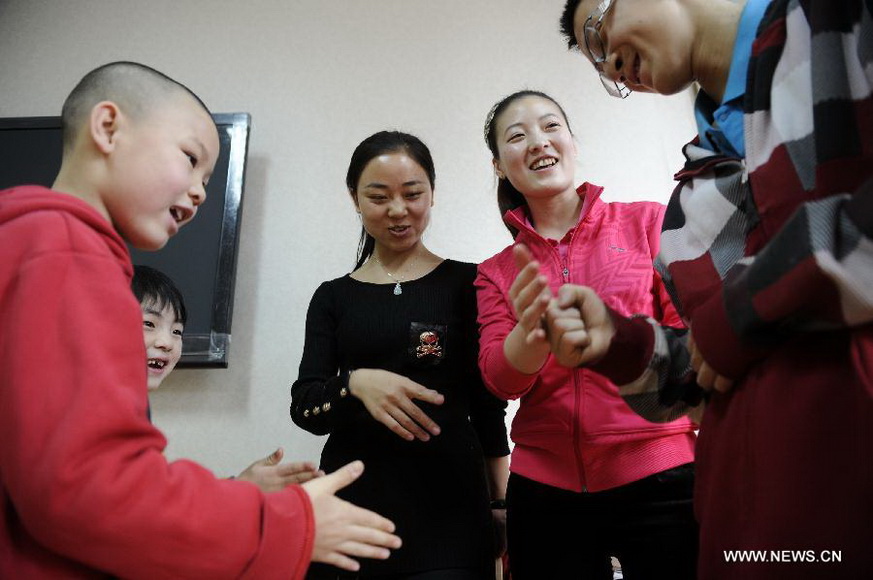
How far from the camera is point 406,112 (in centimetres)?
222

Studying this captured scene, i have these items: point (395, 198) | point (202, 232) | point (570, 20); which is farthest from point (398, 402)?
point (202, 232)

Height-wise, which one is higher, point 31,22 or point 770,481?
point 31,22

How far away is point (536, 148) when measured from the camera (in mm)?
1302

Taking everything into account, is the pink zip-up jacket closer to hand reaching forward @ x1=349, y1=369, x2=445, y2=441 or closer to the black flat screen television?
hand reaching forward @ x1=349, y1=369, x2=445, y2=441

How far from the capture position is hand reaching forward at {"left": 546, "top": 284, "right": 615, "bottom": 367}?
0.77 meters

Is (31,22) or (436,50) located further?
(31,22)

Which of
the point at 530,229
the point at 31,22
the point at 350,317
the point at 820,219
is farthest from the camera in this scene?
the point at 31,22

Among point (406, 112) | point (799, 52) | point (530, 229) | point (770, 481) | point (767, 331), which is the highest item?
point (406, 112)

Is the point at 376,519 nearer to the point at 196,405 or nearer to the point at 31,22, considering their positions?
the point at 196,405

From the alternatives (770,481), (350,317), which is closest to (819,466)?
(770,481)

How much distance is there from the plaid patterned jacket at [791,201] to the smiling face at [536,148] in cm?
54

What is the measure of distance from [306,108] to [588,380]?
5.29 feet

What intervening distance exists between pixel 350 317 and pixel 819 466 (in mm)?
961

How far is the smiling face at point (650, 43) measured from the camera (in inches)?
32.7
